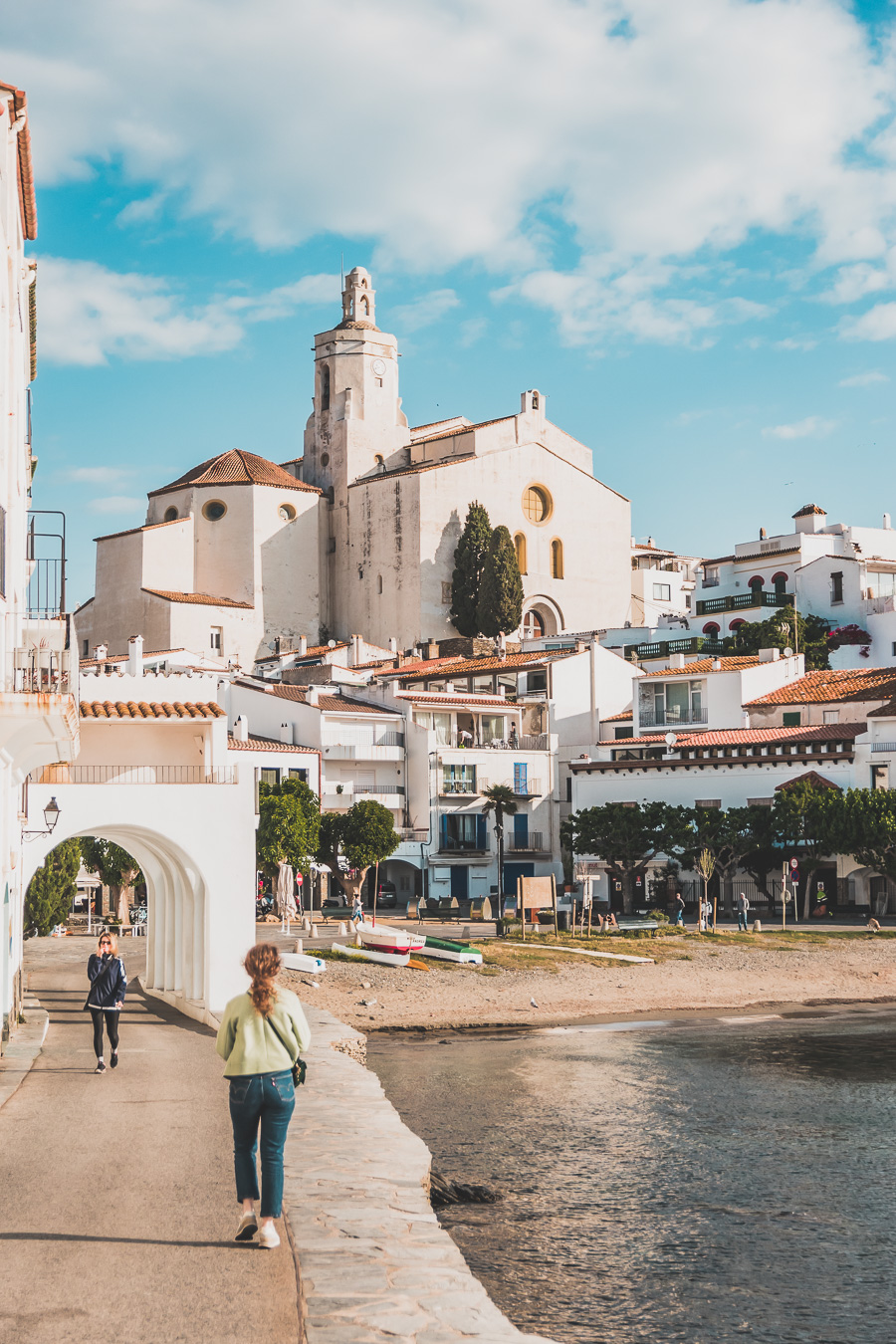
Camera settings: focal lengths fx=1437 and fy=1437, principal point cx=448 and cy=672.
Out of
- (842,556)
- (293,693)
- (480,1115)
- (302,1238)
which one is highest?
(842,556)

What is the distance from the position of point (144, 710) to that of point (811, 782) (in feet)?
106

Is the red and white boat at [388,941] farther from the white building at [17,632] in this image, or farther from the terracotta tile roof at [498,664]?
the terracotta tile roof at [498,664]

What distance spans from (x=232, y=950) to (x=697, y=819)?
103 feet

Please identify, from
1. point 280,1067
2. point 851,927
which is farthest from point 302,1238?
point 851,927

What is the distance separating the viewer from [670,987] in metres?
36.2

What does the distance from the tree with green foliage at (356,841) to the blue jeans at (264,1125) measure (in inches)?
1671

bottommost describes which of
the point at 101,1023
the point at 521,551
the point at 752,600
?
the point at 101,1023

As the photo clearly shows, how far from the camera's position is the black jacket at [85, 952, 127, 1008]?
52.6 feet

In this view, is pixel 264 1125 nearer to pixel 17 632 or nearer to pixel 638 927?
pixel 17 632

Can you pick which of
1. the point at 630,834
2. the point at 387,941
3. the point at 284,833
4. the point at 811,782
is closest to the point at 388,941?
the point at 387,941

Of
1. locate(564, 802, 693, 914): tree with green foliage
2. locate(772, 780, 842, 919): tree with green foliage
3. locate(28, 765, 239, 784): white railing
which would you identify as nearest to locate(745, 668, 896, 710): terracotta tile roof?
locate(772, 780, 842, 919): tree with green foliage

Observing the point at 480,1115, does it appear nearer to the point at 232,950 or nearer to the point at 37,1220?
the point at 232,950

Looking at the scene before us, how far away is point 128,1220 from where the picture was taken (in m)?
9.32

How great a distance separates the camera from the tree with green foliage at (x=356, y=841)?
51094 millimetres
